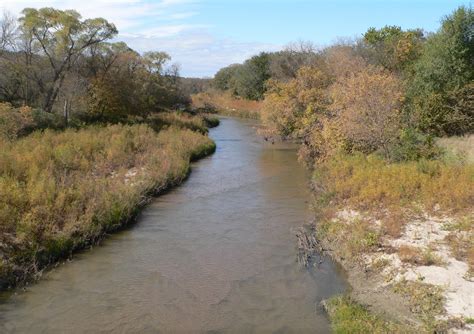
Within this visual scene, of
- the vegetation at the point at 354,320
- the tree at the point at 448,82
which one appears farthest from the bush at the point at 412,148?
the vegetation at the point at 354,320

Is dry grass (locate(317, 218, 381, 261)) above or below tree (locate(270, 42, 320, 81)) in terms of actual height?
below

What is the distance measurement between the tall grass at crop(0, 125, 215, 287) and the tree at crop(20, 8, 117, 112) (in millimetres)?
8571

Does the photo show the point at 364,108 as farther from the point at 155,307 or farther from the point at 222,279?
the point at 155,307

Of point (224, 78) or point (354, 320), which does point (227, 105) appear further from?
point (354, 320)

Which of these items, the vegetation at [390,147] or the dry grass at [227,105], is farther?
the dry grass at [227,105]

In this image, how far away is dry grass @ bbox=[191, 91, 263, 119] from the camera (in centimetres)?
6900

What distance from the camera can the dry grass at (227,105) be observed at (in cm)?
6900

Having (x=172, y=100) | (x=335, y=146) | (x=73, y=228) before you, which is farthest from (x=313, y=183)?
(x=172, y=100)

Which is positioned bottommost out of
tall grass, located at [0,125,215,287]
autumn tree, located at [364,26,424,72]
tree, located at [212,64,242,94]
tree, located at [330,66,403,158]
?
tall grass, located at [0,125,215,287]

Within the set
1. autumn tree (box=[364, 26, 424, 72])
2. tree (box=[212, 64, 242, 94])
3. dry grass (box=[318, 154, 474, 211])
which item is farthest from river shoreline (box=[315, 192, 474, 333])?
tree (box=[212, 64, 242, 94])

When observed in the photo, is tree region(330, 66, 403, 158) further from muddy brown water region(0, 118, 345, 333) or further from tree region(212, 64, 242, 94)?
tree region(212, 64, 242, 94)

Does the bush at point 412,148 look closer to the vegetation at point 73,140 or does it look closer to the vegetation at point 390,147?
the vegetation at point 390,147

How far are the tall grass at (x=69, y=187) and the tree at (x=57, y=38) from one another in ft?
28.1

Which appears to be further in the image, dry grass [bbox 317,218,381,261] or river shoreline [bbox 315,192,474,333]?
dry grass [bbox 317,218,381,261]
